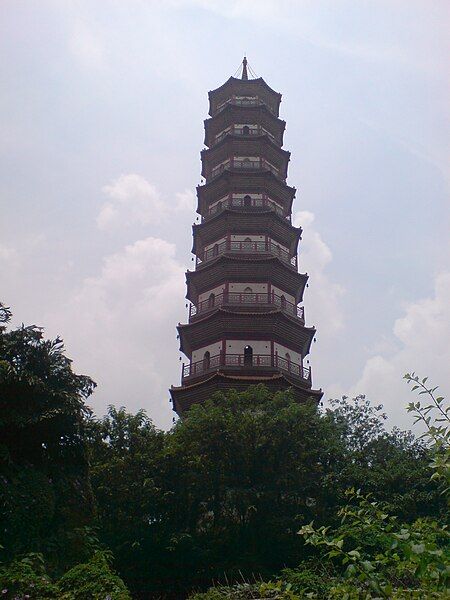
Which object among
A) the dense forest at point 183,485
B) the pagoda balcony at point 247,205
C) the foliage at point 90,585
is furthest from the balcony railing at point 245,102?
the foliage at point 90,585

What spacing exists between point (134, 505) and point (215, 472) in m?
2.19

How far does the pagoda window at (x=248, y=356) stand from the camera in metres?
22.0

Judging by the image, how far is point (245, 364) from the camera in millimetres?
21859

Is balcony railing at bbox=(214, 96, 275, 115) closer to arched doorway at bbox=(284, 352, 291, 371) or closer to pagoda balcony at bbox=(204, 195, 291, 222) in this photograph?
pagoda balcony at bbox=(204, 195, 291, 222)

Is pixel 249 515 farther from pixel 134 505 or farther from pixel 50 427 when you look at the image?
pixel 50 427

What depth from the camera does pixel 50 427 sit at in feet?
41.3

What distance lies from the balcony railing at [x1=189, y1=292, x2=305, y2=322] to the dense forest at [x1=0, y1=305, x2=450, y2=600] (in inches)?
208

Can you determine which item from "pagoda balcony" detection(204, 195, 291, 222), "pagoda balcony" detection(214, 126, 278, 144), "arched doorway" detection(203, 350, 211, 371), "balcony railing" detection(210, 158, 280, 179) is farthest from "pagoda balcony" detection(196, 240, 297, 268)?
"pagoda balcony" detection(214, 126, 278, 144)

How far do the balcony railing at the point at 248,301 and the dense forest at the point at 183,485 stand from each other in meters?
5.29

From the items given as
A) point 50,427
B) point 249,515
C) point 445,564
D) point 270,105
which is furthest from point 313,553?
point 270,105

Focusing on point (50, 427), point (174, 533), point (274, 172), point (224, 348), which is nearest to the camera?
point (50, 427)

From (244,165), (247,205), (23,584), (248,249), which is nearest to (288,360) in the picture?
(248,249)

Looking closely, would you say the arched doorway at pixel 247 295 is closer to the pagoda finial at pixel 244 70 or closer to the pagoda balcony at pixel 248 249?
the pagoda balcony at pixel 248 249

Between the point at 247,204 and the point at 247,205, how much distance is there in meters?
0.12
